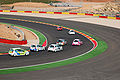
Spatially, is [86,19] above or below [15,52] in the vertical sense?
below

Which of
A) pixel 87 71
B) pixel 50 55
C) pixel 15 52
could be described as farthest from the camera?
pixel 50 55

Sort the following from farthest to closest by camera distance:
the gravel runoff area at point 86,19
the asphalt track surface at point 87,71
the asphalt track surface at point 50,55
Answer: the gravel runoff area at point 86,19
the asphalt track surface at point 50,55
the asphalt track surface at point 87,71

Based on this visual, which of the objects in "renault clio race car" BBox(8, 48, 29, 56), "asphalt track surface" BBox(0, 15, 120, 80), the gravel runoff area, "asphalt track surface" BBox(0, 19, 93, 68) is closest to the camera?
"asphalt track surface" BBox(0, 15, 120, 80)

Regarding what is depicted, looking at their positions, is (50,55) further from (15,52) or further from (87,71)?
(87,71)

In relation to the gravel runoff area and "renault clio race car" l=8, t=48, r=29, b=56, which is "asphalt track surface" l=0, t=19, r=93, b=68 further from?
the gravel runoff area

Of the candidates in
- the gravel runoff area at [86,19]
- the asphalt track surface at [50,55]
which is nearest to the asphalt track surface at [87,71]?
the asphalt track surface at [50,55]

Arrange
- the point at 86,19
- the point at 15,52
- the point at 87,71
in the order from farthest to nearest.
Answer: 1. the point at 86,19
2. the point at 15,52
3. the point at 87,71

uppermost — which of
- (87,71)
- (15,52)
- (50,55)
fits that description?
(15,52)

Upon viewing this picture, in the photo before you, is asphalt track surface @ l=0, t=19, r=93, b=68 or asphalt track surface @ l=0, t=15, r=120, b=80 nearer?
asphalt track surface @ l=0, t=15, r=120, b=80

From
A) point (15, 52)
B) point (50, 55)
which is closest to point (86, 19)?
point (50, 55)

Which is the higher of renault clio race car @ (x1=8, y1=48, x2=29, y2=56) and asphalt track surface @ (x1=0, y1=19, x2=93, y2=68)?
renault clio race car @ (x1=8, y1=48, x2=29, y2=56)

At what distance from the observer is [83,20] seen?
3253 inches

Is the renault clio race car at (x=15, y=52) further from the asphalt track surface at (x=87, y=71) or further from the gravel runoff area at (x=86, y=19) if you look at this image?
the gravel runoff area at (x=86, y=19)

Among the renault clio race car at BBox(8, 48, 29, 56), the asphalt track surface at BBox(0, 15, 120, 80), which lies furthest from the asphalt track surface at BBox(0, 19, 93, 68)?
the asphalt track surface at BBox(0, 15, 120, 80)
